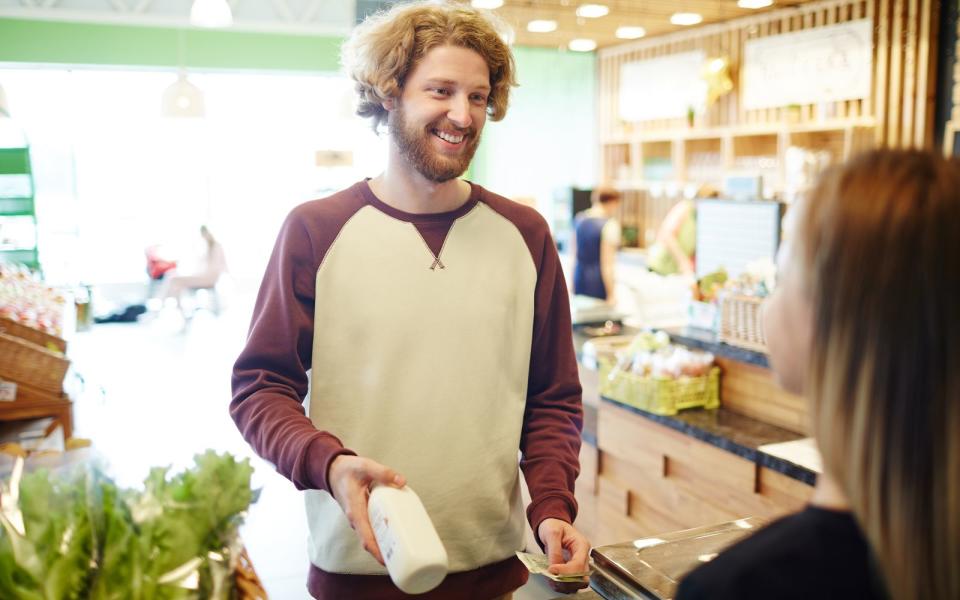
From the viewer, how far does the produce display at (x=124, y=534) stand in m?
1.02

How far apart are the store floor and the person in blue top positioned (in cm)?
283

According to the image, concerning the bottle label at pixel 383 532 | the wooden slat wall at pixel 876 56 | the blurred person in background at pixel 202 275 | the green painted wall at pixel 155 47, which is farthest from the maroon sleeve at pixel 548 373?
the blurred person in background at pixel 202 275

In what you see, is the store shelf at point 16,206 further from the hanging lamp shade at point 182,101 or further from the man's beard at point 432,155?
the man's beard at point 432,155

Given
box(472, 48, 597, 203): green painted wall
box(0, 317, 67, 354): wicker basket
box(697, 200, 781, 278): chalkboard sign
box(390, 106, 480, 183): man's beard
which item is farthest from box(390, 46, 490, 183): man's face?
box(472, 48, 597, 203): green painted wall

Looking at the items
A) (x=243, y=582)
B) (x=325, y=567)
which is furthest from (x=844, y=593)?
(x=325, y=567)

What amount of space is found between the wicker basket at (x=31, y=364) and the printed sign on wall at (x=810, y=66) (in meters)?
7.11

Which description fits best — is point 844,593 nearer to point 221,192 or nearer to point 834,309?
point 834,309

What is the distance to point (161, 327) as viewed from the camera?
35.1 ft

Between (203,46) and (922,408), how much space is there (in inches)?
481

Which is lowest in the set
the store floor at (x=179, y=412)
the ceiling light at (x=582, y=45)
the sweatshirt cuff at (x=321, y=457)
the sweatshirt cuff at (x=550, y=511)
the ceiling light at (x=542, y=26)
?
the store floor at (x=179, y=412)

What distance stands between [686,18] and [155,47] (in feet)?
22.4

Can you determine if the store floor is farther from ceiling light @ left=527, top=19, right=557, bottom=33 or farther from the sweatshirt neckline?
ceiling light @ left=527, top=19, right=557, bottom=33

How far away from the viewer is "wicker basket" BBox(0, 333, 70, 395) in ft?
13.0

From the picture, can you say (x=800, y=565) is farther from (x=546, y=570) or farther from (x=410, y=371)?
(x=410, y=371)
